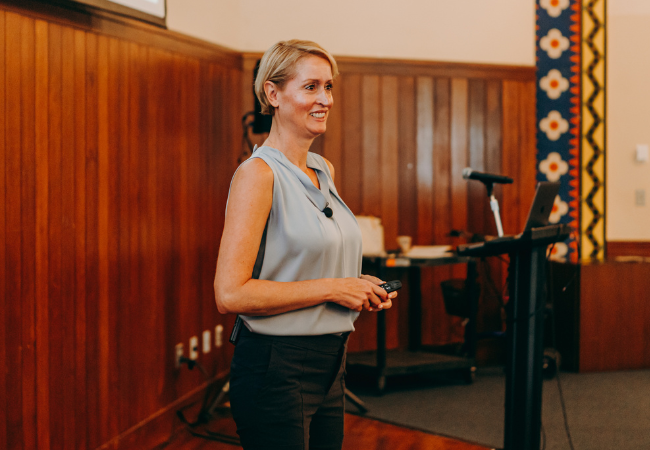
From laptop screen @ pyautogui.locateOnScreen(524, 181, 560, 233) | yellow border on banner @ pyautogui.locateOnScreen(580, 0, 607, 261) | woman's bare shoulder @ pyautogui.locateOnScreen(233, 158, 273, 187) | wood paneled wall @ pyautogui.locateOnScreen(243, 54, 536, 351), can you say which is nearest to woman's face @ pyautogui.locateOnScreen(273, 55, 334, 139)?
woman's bare shoulder @ pyautogui.locateOnScreen(233, 158, 273, 187)

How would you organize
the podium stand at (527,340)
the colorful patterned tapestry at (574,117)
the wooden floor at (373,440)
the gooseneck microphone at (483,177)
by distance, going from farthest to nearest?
the colorful patterned tapestry at (574,117)
the wooden floor at (373,440)
the gooseneck microphone at (483,177)
the podium stand at (527,340)

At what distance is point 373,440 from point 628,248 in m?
2.80

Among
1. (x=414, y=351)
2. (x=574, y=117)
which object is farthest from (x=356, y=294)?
(x=574, y=117)

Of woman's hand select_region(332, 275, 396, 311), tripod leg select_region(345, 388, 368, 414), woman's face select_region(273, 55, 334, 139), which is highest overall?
woman's face select_region(273, 55, 334, 139)

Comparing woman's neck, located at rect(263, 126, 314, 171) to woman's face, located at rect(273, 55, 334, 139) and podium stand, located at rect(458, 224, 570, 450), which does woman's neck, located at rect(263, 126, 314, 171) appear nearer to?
woman's face, located at rect(273, 55, 334, 139)

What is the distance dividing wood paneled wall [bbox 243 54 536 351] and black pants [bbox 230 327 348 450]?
2.83m

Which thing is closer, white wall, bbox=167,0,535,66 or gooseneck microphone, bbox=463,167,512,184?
gooseneck microphone, bbox=463,167,512,184

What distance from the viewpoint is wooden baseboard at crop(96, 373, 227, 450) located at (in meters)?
2.51

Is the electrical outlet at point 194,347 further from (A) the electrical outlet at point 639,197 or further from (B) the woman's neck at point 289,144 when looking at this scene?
(A) the electrical outlet at point 639,197

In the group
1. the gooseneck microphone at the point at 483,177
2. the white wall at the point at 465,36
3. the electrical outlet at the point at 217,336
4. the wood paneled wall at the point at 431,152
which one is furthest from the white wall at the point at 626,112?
the electrical outlet at the point at 217,336

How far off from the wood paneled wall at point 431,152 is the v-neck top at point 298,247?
2.75m

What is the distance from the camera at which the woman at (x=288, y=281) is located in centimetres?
105

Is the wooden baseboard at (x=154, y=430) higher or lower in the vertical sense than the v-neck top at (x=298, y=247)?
lower

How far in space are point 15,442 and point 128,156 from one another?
1225 millimetres
